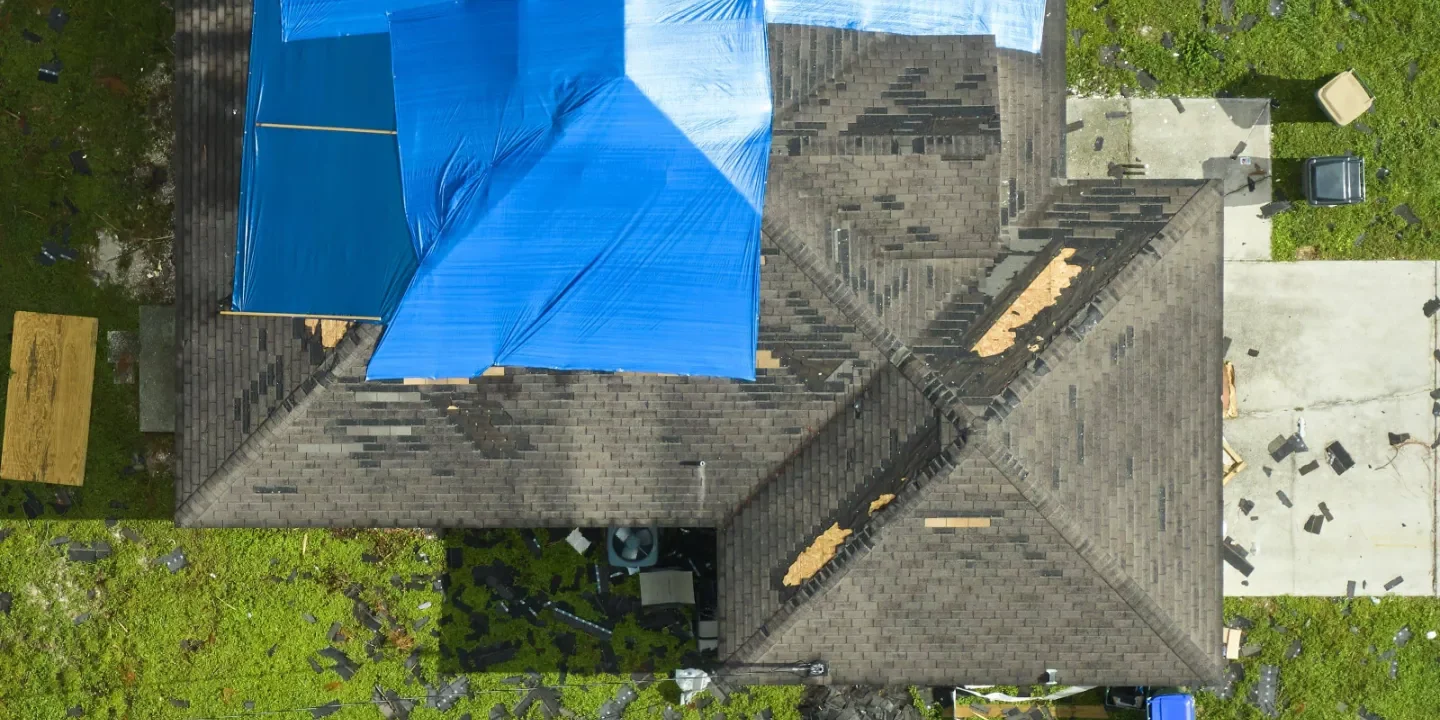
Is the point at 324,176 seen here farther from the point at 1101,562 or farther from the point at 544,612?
the point at 1101,562

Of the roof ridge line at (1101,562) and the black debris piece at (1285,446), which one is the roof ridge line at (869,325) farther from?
the black debris piece at (1285,446)

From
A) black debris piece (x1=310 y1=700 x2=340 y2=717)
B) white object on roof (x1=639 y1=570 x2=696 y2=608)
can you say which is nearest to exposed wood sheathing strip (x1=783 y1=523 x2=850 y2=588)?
white object on roof (x1=639 y1=570 x2=696 y2=608)

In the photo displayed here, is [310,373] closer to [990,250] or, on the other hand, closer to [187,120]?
[187,120]

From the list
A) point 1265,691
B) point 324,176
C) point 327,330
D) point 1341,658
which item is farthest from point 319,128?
point 1341,658

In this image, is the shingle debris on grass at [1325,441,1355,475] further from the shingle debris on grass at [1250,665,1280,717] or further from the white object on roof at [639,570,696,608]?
the white object on roof at [639,570,696,608]

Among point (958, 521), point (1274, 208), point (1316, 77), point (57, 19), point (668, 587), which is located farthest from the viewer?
point (57, 19)
